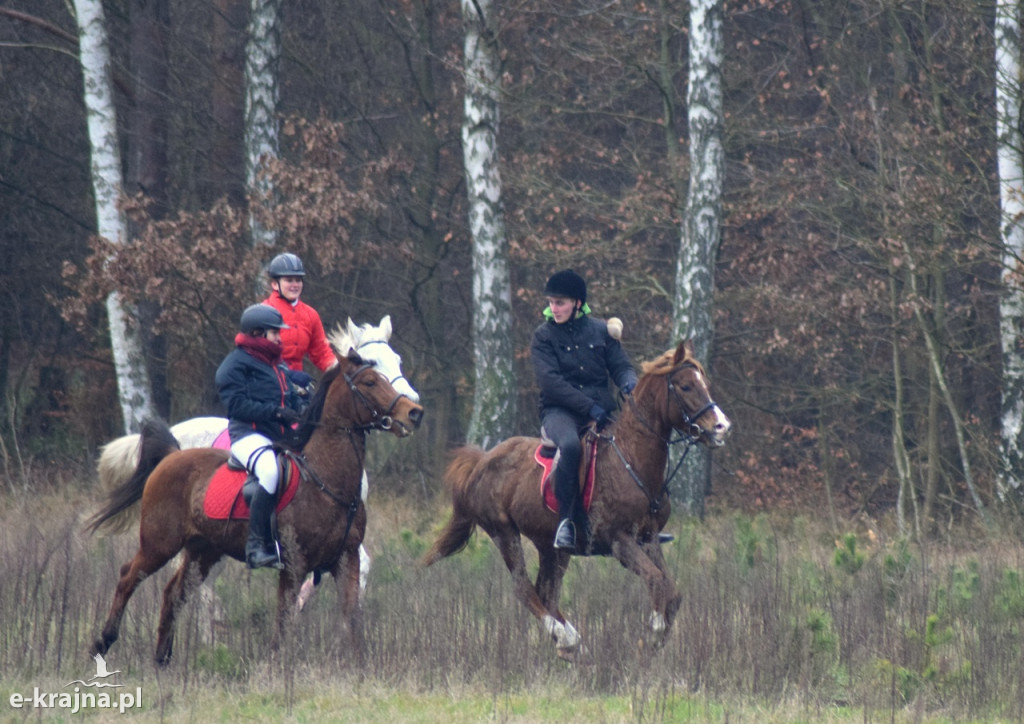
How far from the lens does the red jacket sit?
9492 mm

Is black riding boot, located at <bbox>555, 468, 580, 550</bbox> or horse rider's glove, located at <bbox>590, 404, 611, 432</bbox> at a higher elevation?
horse rider's glove, located at <bbox>590, 404, 611, 432</bbox>

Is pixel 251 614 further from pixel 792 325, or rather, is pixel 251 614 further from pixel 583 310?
pixel 792 325

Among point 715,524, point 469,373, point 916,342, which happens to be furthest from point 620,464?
point 469,373

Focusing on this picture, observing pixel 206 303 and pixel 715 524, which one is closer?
pixel 715 524

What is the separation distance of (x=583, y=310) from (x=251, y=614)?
307 cm

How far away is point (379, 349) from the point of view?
8539 mm

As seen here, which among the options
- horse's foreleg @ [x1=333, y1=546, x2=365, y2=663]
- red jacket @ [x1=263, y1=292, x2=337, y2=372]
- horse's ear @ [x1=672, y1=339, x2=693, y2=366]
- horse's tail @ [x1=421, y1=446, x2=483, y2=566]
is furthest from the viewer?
horse's tail @ [x1=421, y1=446, x2=483, y2=566]

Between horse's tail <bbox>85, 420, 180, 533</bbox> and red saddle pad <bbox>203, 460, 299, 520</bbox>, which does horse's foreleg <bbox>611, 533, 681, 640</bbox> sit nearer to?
red saddle pad <bbox>203, 460, 299, 520</bbox>

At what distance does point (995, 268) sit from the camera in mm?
18250

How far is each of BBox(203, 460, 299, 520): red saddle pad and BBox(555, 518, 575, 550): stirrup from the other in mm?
1811

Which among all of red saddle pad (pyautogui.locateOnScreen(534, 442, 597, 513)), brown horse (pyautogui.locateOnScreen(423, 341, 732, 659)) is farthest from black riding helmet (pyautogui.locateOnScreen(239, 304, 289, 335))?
brown horse (pyautogui.locateOnScreen(423, 341, 732, 659))

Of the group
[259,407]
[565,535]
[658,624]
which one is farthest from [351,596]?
[658,624]

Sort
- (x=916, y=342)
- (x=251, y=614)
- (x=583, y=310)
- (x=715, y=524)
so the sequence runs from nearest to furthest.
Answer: (x=251, y=614), (x=583, y=310), (x=715, y=524), (x=916, y=342)

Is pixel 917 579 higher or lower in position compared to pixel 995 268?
lower
